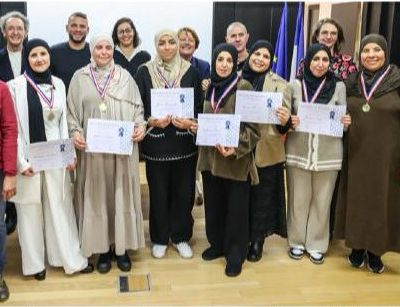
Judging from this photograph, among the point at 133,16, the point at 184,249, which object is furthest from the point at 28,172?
the point at 133,16

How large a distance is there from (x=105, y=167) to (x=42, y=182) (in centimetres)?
36

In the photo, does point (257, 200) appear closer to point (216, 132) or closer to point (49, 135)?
point (216, 132)

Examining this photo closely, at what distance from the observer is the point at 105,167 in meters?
2.89

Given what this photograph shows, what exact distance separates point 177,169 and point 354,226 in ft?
3.83

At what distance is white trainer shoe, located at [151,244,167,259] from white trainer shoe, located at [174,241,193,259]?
0.10 meters

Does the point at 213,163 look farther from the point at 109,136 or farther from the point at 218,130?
the point at 109,136

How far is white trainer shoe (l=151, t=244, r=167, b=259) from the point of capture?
3277 millimetres

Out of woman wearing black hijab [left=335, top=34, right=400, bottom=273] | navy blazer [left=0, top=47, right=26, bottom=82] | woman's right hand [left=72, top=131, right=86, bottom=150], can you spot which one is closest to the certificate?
woman's right hand [left=72, top=131, right=86, bottom=150]

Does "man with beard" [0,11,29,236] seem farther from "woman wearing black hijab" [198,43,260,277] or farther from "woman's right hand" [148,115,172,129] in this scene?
"woman wearing black hijab" [198,43,260,277]

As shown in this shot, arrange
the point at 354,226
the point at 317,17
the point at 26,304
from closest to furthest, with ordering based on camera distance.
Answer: the point at 26,304
the point at 354,226
the point at 317,17

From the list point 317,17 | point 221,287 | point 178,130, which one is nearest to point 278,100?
point 178,130

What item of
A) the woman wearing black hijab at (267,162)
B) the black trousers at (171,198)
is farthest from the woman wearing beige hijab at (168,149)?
the woman wearing black hijab at (267,162)

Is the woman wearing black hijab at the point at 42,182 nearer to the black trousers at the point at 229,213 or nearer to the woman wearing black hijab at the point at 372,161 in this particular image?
the black trousers at the point at 229,213

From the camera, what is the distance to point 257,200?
122 inches
